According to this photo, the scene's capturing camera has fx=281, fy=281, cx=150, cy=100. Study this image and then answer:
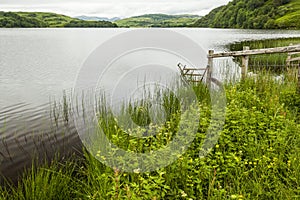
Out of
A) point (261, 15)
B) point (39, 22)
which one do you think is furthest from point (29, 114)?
point (39, 22)

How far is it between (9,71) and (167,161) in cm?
1537

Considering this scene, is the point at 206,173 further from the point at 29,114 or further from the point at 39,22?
the point at 39,22

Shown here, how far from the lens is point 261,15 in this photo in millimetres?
88750

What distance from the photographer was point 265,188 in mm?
3357

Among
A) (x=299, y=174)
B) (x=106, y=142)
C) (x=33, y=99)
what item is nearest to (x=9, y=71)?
(x=33, y=99)

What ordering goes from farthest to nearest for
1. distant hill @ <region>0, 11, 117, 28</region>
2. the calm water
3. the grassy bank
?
distant hill @ <region>0, 11, 117, 28</region> < the calm water < the grassy bank

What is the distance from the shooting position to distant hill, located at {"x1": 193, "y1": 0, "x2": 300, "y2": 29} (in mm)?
78875

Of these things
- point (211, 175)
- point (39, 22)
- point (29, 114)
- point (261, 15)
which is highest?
point (39, 22)

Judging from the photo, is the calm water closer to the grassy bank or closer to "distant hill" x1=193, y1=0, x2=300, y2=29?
the grassy bank

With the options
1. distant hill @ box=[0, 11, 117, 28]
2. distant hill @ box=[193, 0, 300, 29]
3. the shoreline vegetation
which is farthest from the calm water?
distant hill @ box=[0, 11, 117, 28]

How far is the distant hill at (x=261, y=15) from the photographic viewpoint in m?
78.9

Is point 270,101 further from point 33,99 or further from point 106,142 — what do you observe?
point 33,99

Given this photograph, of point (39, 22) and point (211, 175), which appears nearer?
point (211, 175)

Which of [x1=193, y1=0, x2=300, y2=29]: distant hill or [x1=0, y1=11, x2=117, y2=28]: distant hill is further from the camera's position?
[x1=0, y1=11, x2=117, y2=28]: distant hill
